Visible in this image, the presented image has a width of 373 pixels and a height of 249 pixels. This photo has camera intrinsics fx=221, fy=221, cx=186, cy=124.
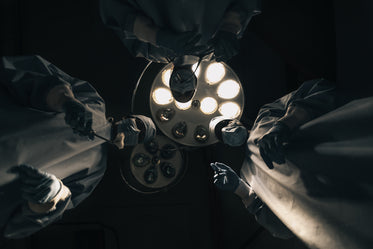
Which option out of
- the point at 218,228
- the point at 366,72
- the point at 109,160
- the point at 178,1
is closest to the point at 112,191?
the point at 109,160

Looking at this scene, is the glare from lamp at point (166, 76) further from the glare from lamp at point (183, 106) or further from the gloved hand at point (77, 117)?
the gloved hand at point (77, 117)

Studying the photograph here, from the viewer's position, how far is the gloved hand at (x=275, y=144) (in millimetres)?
1202

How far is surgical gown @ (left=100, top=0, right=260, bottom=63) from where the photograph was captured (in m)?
1.14

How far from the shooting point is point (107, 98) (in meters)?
2.53

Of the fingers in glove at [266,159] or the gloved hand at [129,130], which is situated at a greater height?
the fingers in glove at [266,159]

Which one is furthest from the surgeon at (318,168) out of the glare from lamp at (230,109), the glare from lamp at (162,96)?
the glare from lamp at (162,96)

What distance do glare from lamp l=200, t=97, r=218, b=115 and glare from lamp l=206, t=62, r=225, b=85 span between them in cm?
15

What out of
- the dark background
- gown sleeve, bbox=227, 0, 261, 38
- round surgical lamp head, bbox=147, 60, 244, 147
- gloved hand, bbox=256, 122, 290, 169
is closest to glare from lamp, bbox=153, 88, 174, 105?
round surgical lamp head, bbox=147, 60, 244, 147

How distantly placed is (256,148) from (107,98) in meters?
1.80

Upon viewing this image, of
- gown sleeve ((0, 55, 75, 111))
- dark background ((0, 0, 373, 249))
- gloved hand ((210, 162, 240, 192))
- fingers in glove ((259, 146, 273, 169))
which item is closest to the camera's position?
gown sleeve ((0, 55, 75, 111))

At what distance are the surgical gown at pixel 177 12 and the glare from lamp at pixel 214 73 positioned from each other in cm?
54

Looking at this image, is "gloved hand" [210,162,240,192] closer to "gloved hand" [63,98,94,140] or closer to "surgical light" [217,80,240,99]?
"surgical light" [217,80,240,99]

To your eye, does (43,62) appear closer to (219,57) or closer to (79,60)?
(219,57)

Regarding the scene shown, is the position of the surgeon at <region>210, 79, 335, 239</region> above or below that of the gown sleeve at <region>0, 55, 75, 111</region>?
below
